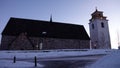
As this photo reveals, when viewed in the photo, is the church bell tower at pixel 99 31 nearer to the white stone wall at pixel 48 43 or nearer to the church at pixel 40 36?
the church at pixel 40 36

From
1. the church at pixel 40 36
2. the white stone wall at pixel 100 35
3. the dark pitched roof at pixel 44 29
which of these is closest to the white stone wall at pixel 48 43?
the church at pixel 40 36

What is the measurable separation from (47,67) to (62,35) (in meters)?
32.0

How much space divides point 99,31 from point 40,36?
2299cm

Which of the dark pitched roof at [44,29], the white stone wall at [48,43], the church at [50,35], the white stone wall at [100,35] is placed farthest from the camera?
the white stone wall at [100,35]

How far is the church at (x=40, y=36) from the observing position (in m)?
38.7

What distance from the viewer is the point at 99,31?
177 ft

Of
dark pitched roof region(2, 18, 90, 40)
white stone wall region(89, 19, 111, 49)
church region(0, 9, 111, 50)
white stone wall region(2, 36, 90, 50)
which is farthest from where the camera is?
white stone wall region(89, 19, 111, 49)

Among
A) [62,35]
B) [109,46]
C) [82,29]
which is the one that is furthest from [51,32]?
[109,46]

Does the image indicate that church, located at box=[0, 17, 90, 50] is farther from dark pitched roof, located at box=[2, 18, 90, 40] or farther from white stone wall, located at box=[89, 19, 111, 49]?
white stone wall, located at box=[89, 19, 111, 49]

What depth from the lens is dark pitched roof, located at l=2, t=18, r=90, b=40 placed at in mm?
42125

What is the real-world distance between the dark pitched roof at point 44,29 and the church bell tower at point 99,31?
214 inches

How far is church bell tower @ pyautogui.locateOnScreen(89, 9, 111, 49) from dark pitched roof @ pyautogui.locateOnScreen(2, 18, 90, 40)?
544 cm

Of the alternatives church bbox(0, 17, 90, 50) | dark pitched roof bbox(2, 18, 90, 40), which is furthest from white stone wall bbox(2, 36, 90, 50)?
dark pitched roof bbox(2, 18, 90, 40)

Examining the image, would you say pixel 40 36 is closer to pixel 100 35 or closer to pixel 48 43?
pixel 48 43
